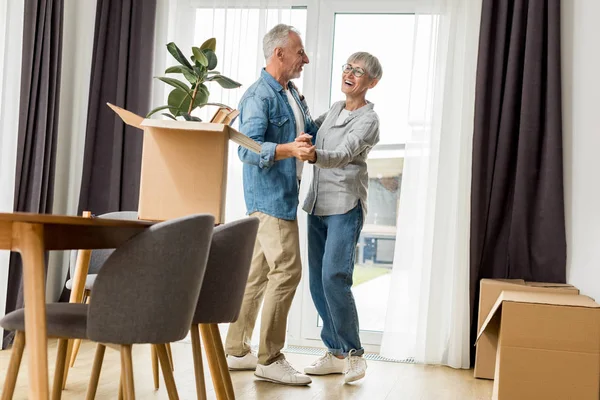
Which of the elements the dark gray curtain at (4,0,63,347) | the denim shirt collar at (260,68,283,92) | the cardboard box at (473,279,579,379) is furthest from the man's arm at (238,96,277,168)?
the dark gray curtain at (4,0,63,347)

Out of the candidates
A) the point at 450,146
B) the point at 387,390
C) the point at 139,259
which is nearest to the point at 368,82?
the point at 450,146

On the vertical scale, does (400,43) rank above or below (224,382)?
above

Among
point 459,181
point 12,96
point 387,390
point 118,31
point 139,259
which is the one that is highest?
point 118,31

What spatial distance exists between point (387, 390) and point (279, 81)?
1.42 m

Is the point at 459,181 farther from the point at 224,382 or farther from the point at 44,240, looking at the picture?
the point at 44,240

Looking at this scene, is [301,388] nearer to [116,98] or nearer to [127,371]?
[127,371]

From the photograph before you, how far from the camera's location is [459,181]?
13.4ft

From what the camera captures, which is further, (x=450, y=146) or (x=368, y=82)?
(x=450, y=146)

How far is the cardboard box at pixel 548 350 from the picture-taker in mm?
2762

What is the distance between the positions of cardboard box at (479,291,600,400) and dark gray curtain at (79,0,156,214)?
2.40 meters

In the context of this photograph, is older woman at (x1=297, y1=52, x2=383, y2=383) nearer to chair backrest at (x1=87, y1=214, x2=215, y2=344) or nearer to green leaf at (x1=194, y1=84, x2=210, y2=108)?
green leaf at (x1=194, y1=84, x2=210, y2=108)

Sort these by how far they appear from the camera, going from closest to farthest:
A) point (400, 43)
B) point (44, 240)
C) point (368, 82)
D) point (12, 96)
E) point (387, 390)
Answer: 1. point (44, 240)
2. point (387, 390)
3. point (368, 82)
4. point (12, 96)
5. point (400, 43)

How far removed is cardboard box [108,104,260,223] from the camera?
8.52 feet

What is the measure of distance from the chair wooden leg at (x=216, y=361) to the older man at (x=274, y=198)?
35.4 inches
